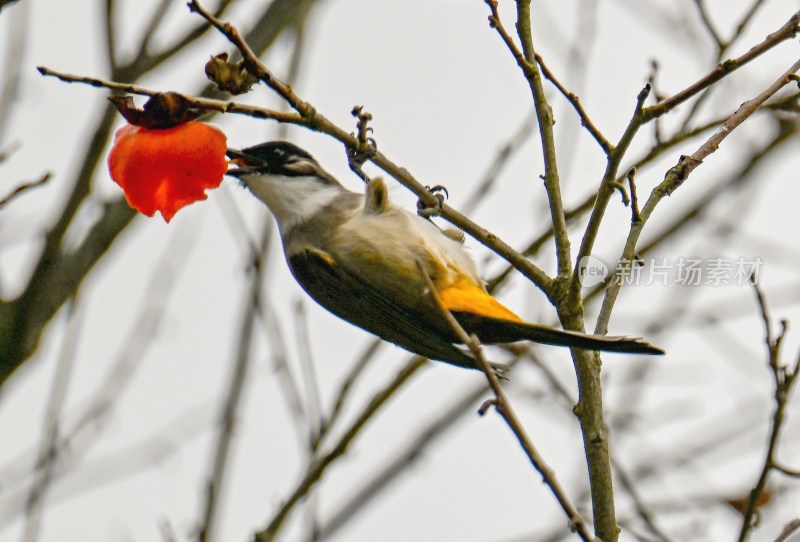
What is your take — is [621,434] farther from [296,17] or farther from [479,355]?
[479,355]

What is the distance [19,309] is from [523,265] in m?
2.16

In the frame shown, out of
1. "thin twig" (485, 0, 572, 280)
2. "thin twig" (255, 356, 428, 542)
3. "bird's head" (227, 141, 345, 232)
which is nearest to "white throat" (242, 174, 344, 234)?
"bird's head" (227, 141, 345, 232)

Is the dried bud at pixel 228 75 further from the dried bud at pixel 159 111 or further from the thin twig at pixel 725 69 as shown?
the thin twig at pixel 725 69

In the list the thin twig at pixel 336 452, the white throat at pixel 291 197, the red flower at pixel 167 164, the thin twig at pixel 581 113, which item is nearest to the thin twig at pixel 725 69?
the thin twig at pixel 581 113

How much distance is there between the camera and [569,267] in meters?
2.66

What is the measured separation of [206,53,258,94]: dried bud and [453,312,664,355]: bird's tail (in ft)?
3.33

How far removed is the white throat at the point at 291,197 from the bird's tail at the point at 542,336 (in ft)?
3.26

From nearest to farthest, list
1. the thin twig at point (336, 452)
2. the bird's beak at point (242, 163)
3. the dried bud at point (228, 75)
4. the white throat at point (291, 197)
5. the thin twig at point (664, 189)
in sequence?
1. the dried bud at point (228, 75)
2. the thin twig at point (664, 189)
3. the thin twig at point (336, 452)
4. the bird's beak at point (242, 163)
5. the white throat at point (291, 197)

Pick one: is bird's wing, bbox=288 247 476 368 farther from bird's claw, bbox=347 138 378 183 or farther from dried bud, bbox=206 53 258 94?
dried bud, bbox=206 53 258 94

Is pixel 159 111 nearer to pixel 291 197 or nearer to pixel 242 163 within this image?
pixel 242 163

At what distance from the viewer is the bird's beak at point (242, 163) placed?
4000 mm

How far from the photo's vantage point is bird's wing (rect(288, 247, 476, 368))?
3814mm

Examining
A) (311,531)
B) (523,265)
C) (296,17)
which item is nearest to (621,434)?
(311,531)

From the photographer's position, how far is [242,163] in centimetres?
409
